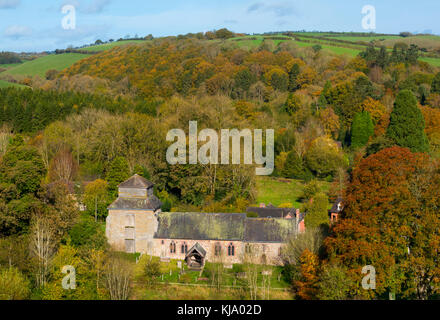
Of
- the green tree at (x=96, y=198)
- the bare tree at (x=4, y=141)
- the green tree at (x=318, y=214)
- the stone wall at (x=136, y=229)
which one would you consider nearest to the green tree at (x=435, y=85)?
the green tree at (x=318, y=214)

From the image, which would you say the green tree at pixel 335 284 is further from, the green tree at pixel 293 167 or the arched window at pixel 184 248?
the green tree at pixel 293 167

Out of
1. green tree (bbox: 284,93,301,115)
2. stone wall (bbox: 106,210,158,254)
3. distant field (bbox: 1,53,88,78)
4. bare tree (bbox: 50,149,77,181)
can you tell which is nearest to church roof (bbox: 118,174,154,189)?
stone wall (bbox: 106,210,158,254)

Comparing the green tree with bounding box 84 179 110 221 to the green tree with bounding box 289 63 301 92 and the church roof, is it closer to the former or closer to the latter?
the church roof

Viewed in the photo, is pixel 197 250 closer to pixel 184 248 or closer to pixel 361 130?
pixel 184 248

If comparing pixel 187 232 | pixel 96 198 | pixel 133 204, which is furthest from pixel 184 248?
pixel 96 198
